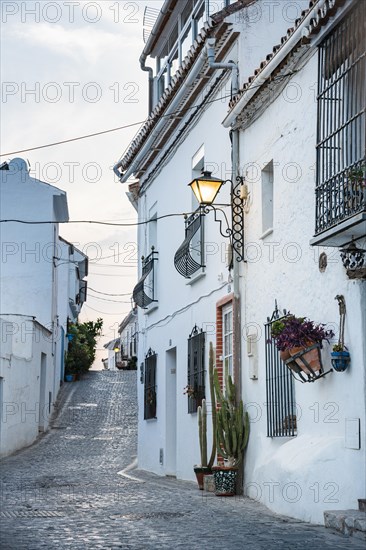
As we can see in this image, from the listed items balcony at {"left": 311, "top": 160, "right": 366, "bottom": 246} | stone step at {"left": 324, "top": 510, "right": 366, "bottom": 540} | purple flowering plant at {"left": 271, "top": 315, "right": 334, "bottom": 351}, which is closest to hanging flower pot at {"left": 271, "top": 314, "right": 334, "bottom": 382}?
purple flowering plant at {"left": 271, "top": 315, "right": 334, "bottom": 351}

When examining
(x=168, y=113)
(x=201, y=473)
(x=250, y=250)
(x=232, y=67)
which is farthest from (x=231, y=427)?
(x=168, y=113)

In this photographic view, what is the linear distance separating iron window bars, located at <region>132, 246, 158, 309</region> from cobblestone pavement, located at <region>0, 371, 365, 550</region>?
339 centimetres

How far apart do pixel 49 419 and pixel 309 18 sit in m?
21.0

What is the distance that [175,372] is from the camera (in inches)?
668

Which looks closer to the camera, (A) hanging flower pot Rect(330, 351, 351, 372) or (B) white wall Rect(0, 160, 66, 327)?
(A) hanging flower pot Rect(330, 351, 351, 372)

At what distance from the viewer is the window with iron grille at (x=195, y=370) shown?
1414cm

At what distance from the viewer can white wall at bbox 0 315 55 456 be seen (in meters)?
21.5

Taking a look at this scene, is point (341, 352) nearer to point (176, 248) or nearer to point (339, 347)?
point (339, 347)

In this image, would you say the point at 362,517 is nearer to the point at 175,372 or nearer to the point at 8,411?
the point at 175,372

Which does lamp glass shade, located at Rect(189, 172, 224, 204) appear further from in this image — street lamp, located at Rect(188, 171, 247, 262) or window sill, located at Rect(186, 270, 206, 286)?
window sill, located at Rect(186, 270, 206, 286)

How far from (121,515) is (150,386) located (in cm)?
882

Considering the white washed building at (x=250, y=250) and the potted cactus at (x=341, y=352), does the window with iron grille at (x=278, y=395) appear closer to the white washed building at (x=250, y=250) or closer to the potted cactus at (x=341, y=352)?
the white washed building at (x=250, y=250)

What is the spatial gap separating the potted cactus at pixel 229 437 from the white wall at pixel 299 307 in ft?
0.57

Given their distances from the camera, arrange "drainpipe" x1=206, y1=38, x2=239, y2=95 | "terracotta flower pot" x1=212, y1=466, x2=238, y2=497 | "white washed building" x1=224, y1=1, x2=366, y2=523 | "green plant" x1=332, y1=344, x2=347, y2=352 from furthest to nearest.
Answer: "drainpipe" x1=206, y1=38, x2=239, y2=95 < "terracotta flower pot" x1=212, y1=466, x2=238, y2=497 < "green plant" x1=332, y1=344, x2=347, y2=352 < "white washed building" x1=224, y1=1, x2=366, y2=523
